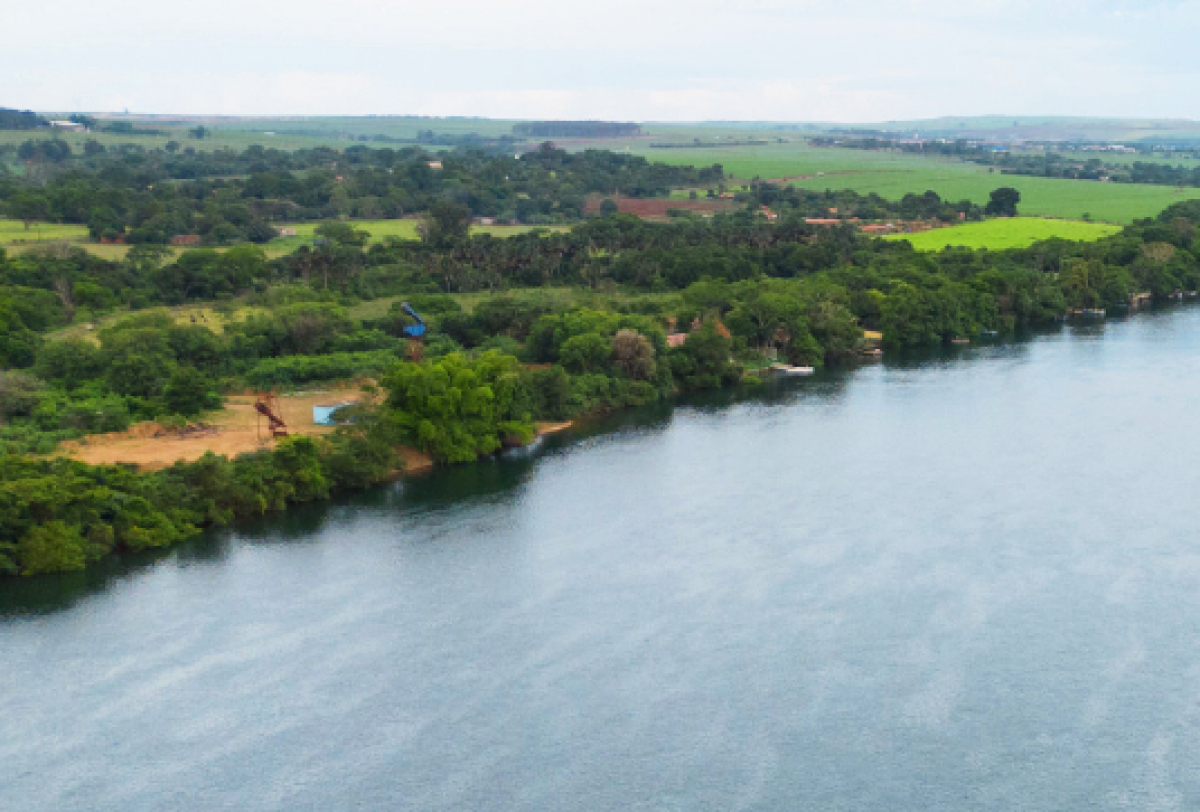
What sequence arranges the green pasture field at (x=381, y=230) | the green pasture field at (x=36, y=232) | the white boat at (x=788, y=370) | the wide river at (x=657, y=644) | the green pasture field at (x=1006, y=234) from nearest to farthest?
the wide river at (x=657, y=644), the white boat at (x=788, y=370), the green pasture field at (x=36, y=232), the green pasture field at (x=1006, y=234), the green pasture field at (x=381, y=230)

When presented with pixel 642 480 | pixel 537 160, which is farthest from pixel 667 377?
pixel 537 160

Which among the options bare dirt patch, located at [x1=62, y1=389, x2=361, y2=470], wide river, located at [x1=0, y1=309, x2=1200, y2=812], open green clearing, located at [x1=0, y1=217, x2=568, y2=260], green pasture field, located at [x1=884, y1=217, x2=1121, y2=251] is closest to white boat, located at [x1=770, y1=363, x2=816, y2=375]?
wide river, located at [x1=0, y1=309, x2=1200, y2=812]

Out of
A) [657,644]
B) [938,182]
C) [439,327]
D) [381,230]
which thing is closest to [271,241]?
[381,230]

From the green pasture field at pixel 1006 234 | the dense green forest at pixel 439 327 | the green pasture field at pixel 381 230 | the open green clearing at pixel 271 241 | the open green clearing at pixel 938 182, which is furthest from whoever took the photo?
the open green clearing at pixel 938 182

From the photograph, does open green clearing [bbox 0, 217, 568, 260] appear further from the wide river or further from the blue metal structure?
the wide river

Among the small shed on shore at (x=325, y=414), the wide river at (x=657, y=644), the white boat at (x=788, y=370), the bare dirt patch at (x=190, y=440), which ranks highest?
the small shed on shore at (x=325, y=414)

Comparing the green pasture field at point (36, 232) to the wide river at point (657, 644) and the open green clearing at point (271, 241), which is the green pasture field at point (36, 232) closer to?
the open green clearing at point (271, 241)

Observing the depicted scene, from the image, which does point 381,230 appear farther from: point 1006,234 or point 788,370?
point 788,370

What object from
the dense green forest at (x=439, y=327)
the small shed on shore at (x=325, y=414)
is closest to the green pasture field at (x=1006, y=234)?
the dense green forest at (x=439, y=327)
